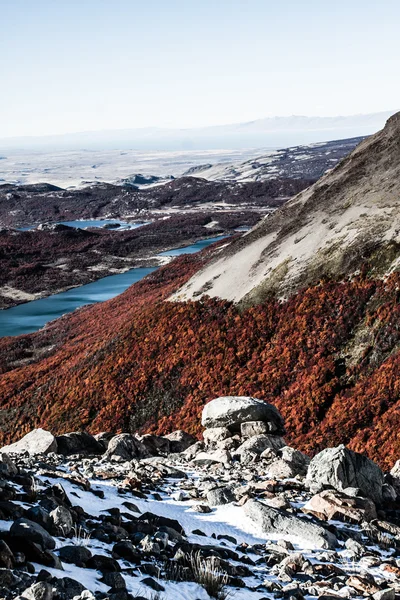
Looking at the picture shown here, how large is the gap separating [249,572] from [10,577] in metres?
4.10

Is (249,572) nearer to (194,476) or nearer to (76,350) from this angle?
(194,476)

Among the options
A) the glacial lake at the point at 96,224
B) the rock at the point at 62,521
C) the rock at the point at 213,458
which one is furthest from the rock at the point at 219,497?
the glacial lake at the point at 96,224

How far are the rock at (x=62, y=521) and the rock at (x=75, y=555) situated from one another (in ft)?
2.38

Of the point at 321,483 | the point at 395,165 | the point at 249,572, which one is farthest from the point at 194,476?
the point at 395,165

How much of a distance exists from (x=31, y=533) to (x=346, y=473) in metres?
9.30

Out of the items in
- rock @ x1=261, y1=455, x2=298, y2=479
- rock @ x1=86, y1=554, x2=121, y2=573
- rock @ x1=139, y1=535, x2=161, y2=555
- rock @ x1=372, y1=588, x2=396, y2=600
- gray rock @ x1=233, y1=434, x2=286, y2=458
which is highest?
rock @ x1=86, y1=554, x2=121, y2=573

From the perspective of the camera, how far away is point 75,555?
27.2 feet

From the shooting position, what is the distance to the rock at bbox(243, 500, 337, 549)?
11008 mm

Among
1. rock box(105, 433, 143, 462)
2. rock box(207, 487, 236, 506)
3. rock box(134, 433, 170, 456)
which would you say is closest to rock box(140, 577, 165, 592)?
→ rock box(207, 487, 236, 506)

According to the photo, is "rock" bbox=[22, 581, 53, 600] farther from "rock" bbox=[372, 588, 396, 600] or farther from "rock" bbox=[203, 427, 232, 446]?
"rock" bbox=[203, 427, 232, 446]

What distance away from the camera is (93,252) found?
11219cm

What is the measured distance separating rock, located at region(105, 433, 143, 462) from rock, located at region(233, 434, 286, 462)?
3574mm

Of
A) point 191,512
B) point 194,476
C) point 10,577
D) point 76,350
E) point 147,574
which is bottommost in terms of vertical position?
point 76,350

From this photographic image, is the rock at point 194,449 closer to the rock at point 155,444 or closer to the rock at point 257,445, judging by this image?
the rock at point 155,444
